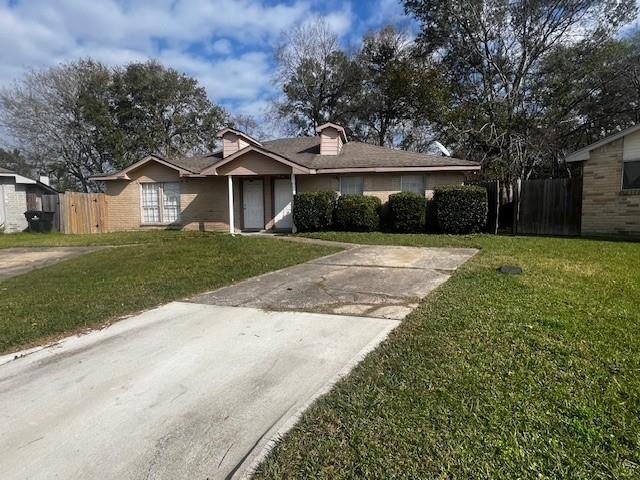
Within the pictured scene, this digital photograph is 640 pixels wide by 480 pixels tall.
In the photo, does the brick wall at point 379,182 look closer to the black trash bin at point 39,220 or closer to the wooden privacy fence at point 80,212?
the wooden privacy fence at point 80,212

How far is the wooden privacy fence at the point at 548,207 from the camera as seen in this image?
13.4 meters

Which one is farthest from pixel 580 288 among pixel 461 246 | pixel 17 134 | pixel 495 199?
pixel 17 134

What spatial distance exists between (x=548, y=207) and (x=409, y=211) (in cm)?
466

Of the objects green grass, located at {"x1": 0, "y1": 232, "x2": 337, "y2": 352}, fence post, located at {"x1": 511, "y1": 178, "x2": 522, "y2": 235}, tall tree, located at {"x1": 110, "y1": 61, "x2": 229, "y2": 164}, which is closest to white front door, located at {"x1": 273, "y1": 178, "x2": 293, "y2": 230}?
green grass, located at {"x1": 0, "y1": 232, "x2": 337, "y2": 352}

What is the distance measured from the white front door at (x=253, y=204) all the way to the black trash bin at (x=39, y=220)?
9.04 meters

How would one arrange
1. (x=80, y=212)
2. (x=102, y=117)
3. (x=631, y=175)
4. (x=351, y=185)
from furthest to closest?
(x=102, y=117) < (x=80, y=212) < (x=351, y=185) < (x=631, y=175)

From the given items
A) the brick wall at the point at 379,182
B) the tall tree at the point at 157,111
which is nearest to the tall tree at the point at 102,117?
the tall tree at the point at 157,111

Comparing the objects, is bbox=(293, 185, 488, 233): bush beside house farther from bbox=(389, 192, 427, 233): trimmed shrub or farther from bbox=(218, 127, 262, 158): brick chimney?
bbox=(218, 127, 262, 158): brick chimney

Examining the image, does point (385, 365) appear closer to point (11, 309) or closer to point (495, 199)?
point (11, 309)

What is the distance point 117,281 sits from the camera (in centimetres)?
689

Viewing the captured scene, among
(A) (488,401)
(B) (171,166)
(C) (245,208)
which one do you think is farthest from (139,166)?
(A) (488,401)

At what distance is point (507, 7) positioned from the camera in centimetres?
2108

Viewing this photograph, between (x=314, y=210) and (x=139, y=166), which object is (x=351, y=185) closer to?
(x=314, y=210)

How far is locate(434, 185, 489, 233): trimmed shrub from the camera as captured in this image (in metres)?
13.3
